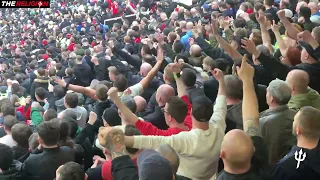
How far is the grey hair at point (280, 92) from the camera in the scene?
422cm

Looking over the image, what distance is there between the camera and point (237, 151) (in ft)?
10.4

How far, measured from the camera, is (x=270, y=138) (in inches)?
164

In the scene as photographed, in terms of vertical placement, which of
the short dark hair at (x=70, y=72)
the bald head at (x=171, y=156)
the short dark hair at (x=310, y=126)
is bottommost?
the short dark hair at (x=70, y=72)

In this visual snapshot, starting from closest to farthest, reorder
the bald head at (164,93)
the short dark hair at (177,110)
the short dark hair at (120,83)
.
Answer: the short dark hair at (177,110) → the bald head at (164,93) → the short dark hair at (120,83)

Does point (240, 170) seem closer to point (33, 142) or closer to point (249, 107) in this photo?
point (249, 107)

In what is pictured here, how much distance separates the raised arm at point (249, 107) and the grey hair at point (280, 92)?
21 cm

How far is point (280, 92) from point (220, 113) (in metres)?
0.56

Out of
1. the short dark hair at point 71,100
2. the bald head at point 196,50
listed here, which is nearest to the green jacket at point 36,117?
the short dark hair at point 71,100

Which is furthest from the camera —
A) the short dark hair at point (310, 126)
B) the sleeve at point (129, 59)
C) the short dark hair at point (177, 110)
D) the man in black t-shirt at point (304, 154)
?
the sleeve at point (129, 59)

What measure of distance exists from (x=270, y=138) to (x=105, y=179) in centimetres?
145

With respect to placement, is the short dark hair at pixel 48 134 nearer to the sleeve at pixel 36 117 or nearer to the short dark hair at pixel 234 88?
the short dark hair at pixel 234 88

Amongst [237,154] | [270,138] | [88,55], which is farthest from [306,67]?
[88,55]

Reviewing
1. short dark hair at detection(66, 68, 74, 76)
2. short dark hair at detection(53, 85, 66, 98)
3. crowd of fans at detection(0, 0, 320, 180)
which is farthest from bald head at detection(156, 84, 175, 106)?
short dark hair at detection(66, 68, 74, 76)

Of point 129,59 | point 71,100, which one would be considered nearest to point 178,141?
Result: point 71,100
